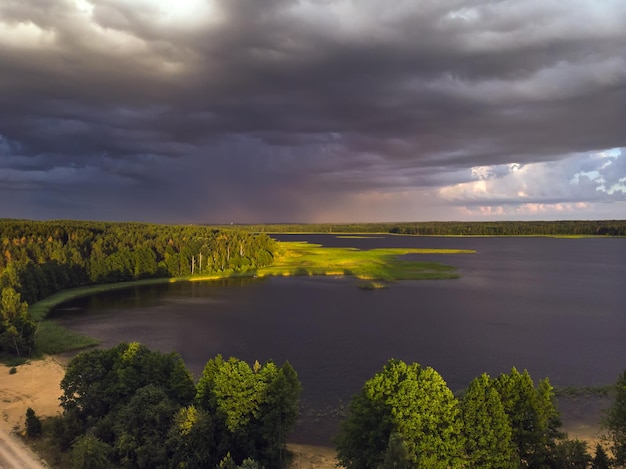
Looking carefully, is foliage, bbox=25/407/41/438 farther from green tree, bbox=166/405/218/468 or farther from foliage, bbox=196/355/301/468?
foliage, bbox=196/355/301/468

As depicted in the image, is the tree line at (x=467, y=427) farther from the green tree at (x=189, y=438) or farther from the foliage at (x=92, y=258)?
the foliage at (x=92, y=258)

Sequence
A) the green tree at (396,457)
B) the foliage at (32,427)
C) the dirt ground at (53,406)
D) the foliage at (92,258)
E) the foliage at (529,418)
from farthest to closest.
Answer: the foliage at (92,258)
the foliage at (32,427)
the dirt ground at (53,406)
the foliage at (529,418)
the green tree at (396,457)

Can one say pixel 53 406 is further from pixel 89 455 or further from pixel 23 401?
pixel 89 455

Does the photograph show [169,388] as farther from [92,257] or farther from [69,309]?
[92,257]

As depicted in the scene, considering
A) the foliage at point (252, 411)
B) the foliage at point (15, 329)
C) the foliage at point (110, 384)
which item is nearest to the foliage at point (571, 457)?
the foliage at point (252, 411)

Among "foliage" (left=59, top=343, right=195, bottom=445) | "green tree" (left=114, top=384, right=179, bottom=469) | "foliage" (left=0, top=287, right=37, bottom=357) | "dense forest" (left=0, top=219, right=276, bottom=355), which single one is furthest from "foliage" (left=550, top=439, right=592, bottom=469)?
"dense forest" (left=0, top=219, right=276, bottom=355)
